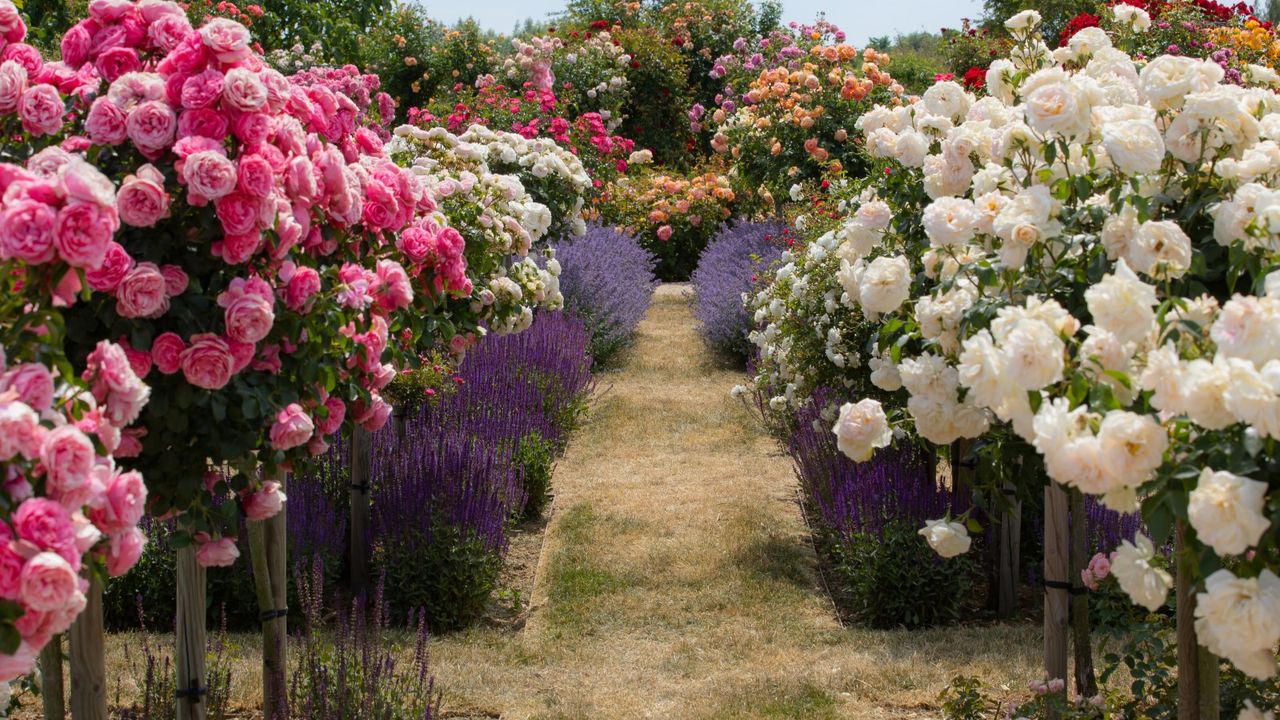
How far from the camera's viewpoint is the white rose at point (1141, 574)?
1.93 metres

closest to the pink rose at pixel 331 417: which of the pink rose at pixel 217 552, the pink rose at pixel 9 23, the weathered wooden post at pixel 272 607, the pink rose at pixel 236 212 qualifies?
the pink rose at pixel 217 552

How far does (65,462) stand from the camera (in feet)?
5.04

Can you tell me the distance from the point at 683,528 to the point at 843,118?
5418 millimetres

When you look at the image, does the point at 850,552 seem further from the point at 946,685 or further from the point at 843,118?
the point at 843,118

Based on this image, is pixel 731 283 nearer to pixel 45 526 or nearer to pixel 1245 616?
pixel 1245 616

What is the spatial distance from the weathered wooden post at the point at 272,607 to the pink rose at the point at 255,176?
108 cm

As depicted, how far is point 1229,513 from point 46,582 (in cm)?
144

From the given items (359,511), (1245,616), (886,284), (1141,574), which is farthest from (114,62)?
(359,511)

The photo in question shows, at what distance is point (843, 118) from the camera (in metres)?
10.1

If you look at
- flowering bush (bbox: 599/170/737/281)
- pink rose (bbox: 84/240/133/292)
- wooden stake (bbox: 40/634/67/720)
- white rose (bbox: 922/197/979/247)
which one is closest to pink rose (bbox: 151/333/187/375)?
pink rose (bbox: 84/240/133/292)

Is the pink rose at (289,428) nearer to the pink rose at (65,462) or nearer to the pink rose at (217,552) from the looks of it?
the pink rose at (217,552)

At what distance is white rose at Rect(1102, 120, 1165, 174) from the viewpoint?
2178mm

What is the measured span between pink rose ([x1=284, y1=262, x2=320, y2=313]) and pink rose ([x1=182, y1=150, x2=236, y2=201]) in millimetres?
275

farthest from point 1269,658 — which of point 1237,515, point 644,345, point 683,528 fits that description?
point 644,345
